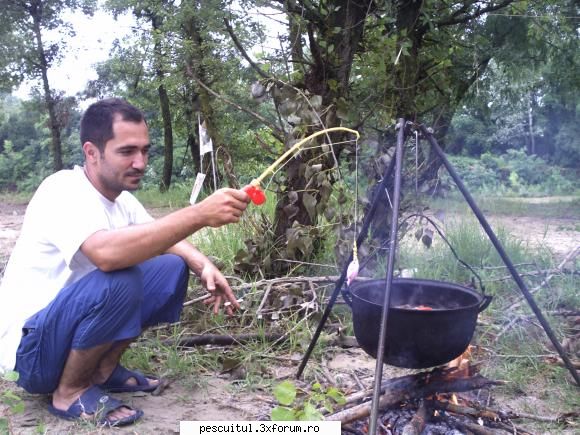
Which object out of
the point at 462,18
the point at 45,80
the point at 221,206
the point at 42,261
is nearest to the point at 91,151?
the point at 42,261

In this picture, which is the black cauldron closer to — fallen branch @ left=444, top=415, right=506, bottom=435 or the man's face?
fallen branch @ left=444, top=415, right=506, bottom=435

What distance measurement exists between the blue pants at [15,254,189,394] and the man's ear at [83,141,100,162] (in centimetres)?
51

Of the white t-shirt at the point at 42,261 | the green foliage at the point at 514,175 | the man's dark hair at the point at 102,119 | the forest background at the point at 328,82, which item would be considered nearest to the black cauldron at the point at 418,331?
the forest background at the point at 328,82

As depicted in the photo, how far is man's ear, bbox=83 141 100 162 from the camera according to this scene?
241cm

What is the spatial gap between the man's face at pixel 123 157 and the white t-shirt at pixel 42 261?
11 cm

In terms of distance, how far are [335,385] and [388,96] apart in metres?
2.25

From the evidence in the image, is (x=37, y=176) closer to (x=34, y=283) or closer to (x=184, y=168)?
(x=184, y=168)

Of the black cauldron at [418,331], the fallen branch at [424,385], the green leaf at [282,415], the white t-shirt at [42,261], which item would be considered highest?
the white t-shirt at [42,261]

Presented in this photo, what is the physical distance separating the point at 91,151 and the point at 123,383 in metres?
1.16

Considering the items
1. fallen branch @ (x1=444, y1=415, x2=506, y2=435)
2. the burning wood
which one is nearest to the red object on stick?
the burning wood

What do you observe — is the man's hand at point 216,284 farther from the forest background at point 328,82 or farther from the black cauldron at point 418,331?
the forest background at point 328,82

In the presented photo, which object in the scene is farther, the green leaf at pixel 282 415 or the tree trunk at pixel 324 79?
the tree trunk at pixel 324 79

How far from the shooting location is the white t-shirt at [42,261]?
229cm

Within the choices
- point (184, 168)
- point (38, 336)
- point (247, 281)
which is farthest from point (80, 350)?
point (184, 168)
